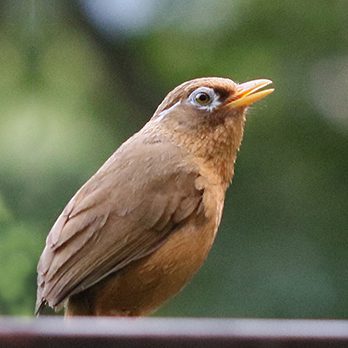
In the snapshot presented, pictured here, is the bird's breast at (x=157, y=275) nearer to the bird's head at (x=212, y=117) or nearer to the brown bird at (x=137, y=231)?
the brown bird at (x=137, y=231)

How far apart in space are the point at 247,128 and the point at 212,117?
1639 millimetres

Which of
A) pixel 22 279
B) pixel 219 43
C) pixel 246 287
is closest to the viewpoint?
pixel 22 279

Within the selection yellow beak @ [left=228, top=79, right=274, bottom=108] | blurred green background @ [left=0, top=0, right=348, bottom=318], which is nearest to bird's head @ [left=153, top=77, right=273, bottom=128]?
yellow beak @ [left=228, top=79, right=274, bottom=108]

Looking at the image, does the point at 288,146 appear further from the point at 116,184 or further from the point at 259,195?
the point at 116,184

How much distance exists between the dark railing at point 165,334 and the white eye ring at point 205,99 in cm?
318

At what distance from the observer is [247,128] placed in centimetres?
627

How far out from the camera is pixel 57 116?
19.0 ft

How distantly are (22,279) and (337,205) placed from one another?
2.07 m

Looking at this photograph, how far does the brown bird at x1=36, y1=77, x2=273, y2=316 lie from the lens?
390 centimetres

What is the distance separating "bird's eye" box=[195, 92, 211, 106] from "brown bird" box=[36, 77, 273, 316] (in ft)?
0.73

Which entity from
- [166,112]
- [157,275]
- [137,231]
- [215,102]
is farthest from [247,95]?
[157,275]

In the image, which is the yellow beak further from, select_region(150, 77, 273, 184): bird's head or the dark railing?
the dark railing

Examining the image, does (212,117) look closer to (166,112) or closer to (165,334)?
(166,112)

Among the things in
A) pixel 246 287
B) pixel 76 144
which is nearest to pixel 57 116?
pixel 76 144
